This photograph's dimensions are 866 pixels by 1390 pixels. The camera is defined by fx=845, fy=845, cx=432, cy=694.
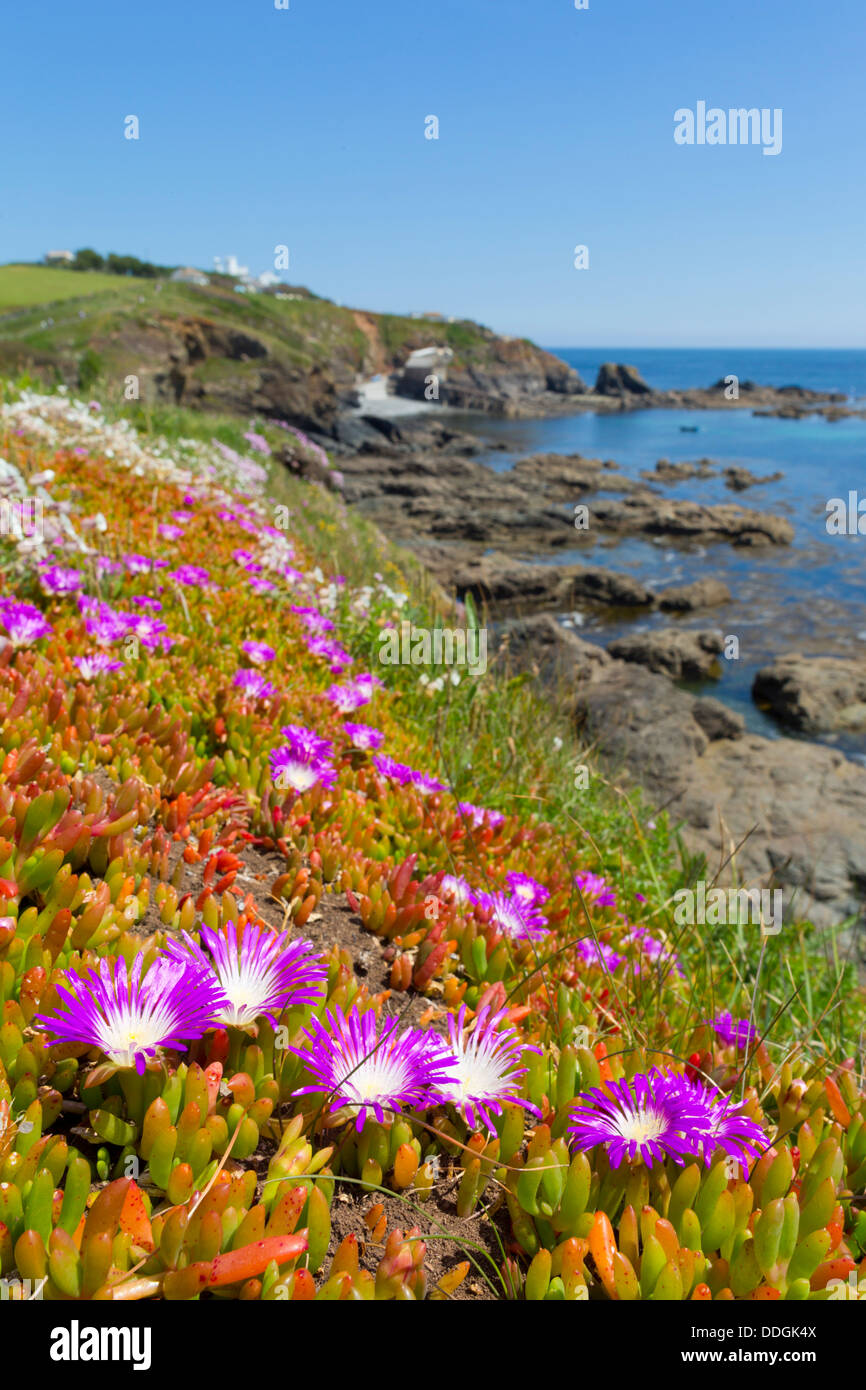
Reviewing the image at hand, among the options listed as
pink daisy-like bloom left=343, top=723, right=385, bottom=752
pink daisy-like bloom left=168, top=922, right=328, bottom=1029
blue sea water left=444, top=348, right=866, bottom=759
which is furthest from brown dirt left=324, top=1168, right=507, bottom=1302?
blue sea water left=444, top=348, right=866, bottom=759

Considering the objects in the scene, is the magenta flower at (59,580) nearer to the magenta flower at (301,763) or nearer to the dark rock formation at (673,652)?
the magenta flower at (301,763)

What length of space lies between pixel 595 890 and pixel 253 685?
1.51 metres

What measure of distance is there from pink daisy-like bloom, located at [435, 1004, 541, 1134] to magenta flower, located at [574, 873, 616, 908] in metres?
1.32

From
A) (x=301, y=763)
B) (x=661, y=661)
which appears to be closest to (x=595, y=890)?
(x=301, y=763)

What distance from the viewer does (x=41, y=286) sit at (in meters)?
44.2

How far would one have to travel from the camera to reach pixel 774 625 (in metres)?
18.4

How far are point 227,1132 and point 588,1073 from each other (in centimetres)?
66

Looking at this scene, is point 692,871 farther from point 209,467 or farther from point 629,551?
point 629,551

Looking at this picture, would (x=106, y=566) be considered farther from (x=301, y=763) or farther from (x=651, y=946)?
(x=651, y=946)

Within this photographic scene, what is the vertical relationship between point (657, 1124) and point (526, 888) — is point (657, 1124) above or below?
below

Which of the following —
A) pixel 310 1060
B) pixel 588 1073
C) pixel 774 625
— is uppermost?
pixel 774 625

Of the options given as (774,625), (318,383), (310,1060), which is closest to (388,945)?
(310,1060)
